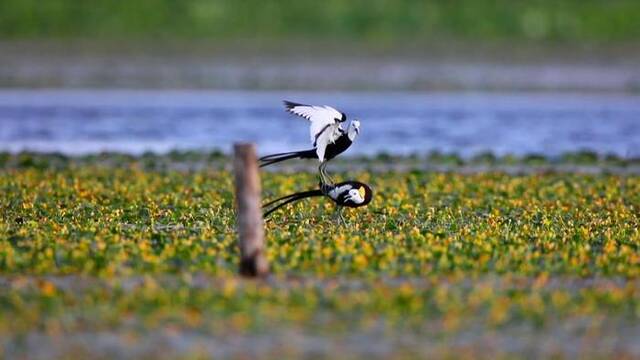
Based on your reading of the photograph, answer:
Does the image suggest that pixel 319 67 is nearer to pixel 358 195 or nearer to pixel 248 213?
pixel 358 195

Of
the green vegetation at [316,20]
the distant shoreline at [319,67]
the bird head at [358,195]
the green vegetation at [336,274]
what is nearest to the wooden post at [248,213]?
→ the green vegetation at [336,274]

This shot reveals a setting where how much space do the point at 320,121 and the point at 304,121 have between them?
25.4 meters

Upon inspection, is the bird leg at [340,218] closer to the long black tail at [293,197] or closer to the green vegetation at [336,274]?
the green vegetation at [336,274]

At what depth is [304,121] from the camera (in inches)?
1759

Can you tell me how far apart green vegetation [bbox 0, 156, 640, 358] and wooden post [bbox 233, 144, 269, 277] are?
0.68ft

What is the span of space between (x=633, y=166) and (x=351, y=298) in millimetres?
17688

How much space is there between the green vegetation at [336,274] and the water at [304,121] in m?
12.6

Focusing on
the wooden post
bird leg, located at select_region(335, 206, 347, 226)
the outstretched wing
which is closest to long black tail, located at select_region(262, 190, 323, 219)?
bird leg, located at select_region(335, 206, 347, 226)

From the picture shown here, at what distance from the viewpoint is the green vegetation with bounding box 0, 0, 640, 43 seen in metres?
68.6

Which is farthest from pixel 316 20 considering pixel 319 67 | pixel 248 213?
pixel 248 213

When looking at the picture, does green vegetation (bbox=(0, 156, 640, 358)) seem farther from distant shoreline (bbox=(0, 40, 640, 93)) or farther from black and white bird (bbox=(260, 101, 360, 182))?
distant shoreline (bbox=(0, 40, 640, 93))

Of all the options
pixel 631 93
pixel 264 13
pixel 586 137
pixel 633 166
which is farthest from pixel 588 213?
pixel 264 13

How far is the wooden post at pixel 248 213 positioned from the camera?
1587 centimetres

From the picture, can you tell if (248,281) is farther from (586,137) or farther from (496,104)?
(496,104)
